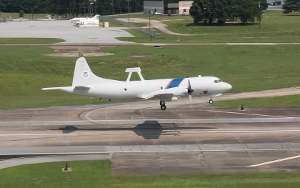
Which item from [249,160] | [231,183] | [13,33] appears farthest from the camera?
[13,33]

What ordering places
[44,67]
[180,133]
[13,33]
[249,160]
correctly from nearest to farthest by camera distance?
[249,160] < [180,133] < [44,67] < [13,33]

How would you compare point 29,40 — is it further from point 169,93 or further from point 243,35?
point 169,93

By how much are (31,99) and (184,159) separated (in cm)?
3908

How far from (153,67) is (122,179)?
231 ft

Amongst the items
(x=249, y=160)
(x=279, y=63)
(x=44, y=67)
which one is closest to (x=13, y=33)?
(x=44, y=67)

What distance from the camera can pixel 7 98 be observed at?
90688 millimetres

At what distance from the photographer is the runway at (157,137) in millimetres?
55656

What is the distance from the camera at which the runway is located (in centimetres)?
5566

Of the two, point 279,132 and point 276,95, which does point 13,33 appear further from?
point 279,132

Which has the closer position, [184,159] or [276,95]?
[184,159]

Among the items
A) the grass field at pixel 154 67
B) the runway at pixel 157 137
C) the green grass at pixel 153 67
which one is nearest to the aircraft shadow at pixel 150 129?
the runway at pixel 157 137

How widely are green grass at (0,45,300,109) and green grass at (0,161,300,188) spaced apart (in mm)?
32507

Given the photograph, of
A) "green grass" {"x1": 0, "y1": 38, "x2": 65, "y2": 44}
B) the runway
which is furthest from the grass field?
"green grass" {"x1": 0, "y1": 38, "x2": 65, "y2": 44}

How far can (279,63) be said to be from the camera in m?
124
